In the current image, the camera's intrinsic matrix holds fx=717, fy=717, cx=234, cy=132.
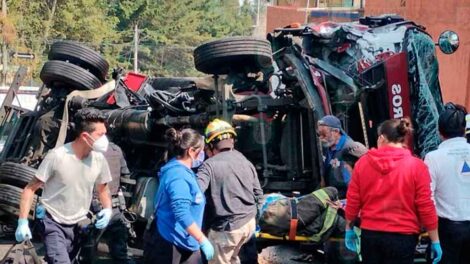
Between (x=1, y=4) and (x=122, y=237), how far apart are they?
32.4m

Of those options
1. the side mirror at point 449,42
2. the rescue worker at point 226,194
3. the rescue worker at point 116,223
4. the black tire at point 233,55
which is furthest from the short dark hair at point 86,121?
the side mirror at point 449,42

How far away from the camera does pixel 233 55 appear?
6.88 metres

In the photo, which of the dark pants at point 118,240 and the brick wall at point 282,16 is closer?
the dark pants at point 118,240

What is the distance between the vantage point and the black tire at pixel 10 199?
7.88m

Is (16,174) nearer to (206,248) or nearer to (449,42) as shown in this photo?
(206,248)

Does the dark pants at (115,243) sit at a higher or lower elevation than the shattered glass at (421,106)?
lower

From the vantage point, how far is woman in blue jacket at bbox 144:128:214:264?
464 cm

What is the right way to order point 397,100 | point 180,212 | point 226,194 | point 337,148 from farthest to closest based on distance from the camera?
1. point 397,100
2. point 337,148
3. point 226,194
4. point 180,212

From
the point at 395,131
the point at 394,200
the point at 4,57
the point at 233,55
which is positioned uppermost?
the point at 4,57

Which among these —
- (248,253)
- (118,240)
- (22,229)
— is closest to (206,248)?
A: (248,253)

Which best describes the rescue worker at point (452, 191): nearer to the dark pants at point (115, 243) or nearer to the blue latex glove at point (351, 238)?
the blue latex glove at point (351, 238)

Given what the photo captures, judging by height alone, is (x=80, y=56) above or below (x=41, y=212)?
above

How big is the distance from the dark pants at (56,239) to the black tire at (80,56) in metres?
4.21

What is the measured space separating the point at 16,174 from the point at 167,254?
3708 mm
